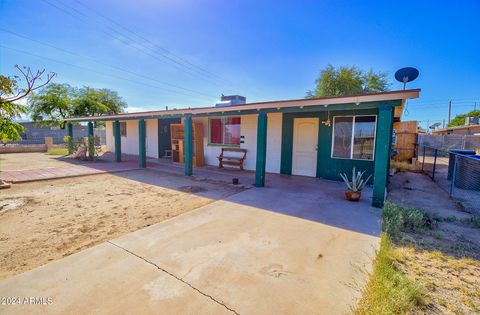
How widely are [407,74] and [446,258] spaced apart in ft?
17.3

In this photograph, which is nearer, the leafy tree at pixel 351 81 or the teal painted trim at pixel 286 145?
the teal painted trim at pixel 286 145

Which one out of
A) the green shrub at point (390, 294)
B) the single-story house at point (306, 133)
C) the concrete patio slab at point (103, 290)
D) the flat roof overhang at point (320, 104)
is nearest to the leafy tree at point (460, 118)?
the single-story house at point (306, 133)

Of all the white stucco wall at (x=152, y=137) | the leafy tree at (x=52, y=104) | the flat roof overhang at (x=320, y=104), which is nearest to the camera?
the flat roof overhang at (x=320, y=104)

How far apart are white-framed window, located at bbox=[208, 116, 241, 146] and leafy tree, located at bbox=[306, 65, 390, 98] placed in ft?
40.4

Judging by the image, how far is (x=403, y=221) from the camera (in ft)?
12.2

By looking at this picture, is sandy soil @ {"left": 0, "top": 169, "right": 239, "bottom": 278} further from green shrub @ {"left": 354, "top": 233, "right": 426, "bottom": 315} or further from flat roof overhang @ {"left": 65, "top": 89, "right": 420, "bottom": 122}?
green shrub @ {"left": 354, "top": 233, "right": 426, "bottom": 315}

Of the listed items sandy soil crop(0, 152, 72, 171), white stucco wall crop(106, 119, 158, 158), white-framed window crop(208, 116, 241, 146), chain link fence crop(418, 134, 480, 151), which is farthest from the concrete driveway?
chain link fence crop(418, 134, 480, 151)

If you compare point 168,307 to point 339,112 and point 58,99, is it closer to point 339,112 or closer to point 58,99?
point 339,112

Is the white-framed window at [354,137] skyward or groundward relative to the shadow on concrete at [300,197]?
skyward

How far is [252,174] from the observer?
8.03 m

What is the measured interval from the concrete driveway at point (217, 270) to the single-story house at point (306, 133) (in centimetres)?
230

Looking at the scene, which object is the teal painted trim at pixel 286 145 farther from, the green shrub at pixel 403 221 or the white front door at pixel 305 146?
the green shrub at pixel 403 221

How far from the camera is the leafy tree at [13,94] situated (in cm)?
443

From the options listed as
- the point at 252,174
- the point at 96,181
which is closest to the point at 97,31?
the point at 96,181
